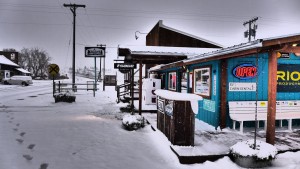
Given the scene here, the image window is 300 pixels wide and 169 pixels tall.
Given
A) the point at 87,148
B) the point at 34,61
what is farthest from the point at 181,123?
the point at 34,61

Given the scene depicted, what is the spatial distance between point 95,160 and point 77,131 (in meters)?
2.92

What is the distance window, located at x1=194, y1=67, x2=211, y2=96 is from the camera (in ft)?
30.7

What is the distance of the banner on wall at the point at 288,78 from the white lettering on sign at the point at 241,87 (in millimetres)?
1201

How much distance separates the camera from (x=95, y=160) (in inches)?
224

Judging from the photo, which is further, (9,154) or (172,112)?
(172,112)

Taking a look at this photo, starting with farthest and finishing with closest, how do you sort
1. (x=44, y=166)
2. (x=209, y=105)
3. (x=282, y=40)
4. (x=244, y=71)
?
1. (x=209, y=105)
2. (x=244, y=71)
3. (x=282, y=40)
4. (x=44, y=166)

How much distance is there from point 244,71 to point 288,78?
2015 millimetres

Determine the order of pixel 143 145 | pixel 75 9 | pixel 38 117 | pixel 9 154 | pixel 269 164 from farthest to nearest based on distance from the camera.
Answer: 1. pixel 75 9
2. pixel 38 117
3. pixel 143 145
4. pixel 9 154
5. pixel 269 164

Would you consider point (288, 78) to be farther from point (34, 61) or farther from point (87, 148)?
point (34, 61)

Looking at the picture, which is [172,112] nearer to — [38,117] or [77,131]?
[77,131]

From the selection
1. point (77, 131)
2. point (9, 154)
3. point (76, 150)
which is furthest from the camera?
point (77, 131)

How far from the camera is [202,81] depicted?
987 centimetres

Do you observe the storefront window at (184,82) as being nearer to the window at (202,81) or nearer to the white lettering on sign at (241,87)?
the window at (202,81)

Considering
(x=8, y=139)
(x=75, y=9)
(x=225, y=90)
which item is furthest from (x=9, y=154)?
(x=75, y=9)
